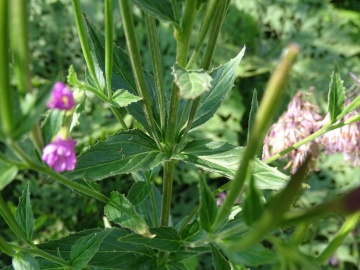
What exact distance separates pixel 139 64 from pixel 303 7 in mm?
1502

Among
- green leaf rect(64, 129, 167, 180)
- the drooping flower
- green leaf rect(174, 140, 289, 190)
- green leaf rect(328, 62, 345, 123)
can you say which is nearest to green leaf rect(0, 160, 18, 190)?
green leaf rect(64, 129, 167, 180)

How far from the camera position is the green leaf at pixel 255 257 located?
0.44 meters

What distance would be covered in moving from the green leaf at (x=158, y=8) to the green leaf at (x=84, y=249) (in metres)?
0.24

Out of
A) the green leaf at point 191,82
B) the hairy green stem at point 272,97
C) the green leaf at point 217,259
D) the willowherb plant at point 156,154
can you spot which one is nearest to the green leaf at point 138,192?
the willowherb plant at point 156,154

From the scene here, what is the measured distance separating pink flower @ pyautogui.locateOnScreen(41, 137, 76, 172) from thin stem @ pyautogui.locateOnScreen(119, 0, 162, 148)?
0.40ft

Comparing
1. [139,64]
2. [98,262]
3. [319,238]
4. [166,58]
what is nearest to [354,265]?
[319,238]

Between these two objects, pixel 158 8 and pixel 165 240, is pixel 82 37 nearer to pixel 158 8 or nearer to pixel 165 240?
pixel 158 8

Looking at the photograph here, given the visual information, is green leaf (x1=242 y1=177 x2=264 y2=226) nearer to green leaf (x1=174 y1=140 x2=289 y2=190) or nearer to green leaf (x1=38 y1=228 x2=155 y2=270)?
green leaf (x1=174 y1=140 x2=289 y2=190)

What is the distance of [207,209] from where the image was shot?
48 cm

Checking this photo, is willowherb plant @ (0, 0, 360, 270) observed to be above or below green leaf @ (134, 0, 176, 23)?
below

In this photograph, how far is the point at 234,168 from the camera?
0.65 meters

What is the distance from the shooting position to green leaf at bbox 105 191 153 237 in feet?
2.13

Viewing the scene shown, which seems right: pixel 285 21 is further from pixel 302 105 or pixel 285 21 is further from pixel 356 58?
pixel 302 105

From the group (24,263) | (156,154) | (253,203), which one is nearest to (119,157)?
(156,154)
